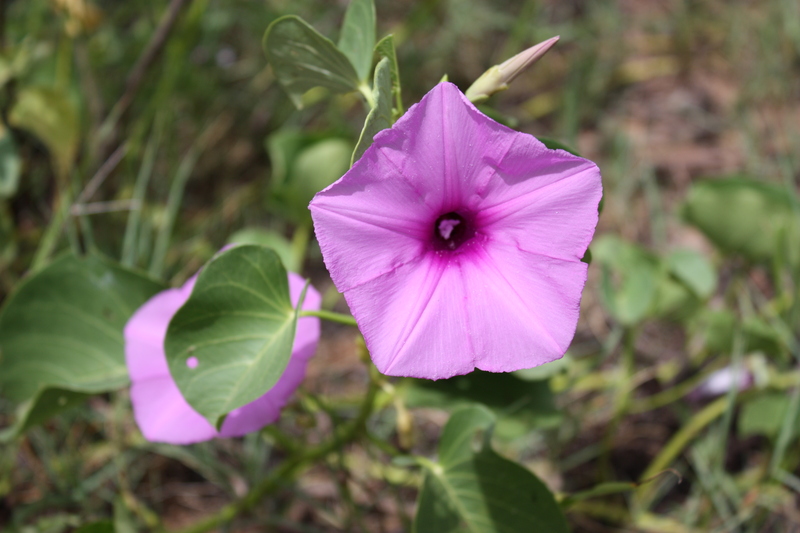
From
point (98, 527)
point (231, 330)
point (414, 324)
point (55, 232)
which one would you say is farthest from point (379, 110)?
point (55, 232)

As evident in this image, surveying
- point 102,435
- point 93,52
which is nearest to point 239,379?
point 102,435

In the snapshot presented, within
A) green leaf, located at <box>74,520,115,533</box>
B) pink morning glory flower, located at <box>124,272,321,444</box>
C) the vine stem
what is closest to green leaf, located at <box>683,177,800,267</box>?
the vine stem

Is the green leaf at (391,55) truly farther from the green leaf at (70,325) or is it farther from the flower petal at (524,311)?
the green leaf at (70,325)

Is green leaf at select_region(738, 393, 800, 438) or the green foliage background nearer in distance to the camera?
the green foliage background

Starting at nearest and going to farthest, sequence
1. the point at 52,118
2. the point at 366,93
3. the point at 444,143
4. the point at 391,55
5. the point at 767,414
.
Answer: the point at 444,143 → the point at 391,55 → the point at 366,93 → the point at 767,414 → the point at 52,118

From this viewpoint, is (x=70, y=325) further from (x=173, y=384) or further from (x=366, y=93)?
(x=366, y=93)

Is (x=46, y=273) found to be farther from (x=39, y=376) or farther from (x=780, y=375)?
(x=780, y=375)

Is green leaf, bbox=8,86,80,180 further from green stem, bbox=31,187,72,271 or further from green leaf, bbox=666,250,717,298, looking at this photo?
green leaf, bbox=666,250,717,298
